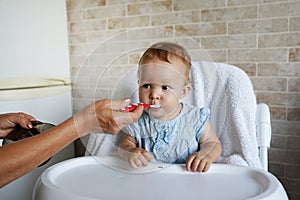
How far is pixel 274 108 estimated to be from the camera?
143 centimetres

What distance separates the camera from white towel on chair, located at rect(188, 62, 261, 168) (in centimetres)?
89

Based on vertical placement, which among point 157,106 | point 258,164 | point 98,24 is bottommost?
point 258,164

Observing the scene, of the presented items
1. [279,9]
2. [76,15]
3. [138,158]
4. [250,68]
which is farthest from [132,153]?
[76,15]

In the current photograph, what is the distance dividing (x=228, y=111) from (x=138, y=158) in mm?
345

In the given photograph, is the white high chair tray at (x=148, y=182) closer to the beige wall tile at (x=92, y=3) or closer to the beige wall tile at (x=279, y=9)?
the beige wall tile at (x=279, y=9)

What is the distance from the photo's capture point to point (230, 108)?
37.2 inches

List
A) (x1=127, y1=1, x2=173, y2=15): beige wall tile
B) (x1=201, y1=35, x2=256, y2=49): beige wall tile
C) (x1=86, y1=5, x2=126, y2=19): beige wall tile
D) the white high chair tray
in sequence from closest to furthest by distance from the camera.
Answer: the white high chair tray, (x1=201, y1=35, x2=256, y2=49): beige wall tile, (x1=127, y1=1, x2=173, y2=15): beige wall tile, (x1=86, y1=5, x2=126, y2=19): beige wall tile

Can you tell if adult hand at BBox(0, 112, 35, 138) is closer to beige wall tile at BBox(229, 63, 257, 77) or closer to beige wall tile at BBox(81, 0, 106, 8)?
beige wall tile at BBox(229, 63, 257, 77)

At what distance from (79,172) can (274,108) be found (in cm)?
101

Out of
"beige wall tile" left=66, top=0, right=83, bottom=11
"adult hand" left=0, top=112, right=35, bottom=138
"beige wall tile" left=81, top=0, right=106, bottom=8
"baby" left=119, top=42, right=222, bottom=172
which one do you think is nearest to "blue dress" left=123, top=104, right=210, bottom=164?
"baby" left=119, top=42, right=222, bottom=172

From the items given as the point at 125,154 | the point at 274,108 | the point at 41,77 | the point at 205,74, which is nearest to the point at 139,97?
the point at 125,154

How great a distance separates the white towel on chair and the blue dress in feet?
0.18

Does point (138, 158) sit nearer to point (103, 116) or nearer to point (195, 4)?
point (103, 116)

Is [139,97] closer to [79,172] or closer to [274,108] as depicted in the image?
[79,172]
